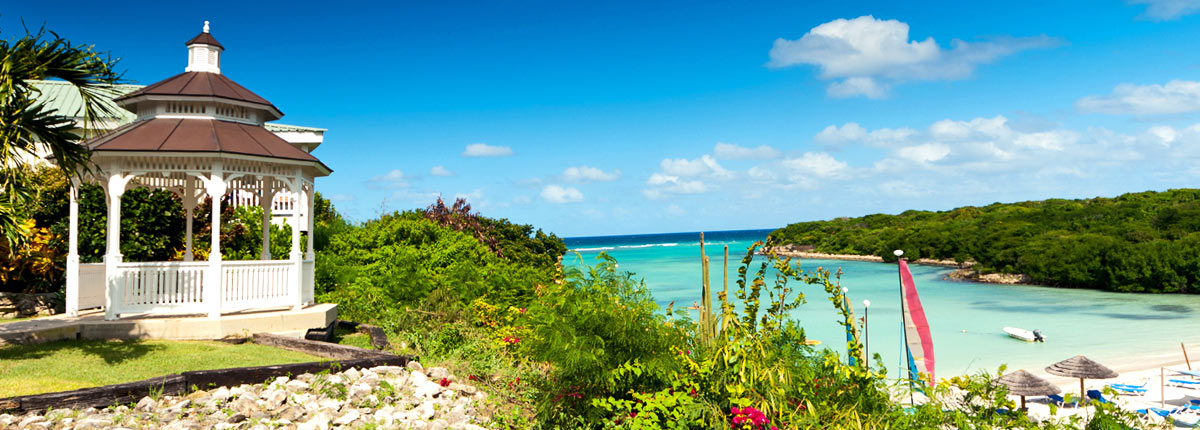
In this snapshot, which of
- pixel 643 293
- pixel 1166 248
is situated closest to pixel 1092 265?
pixel 1166 248

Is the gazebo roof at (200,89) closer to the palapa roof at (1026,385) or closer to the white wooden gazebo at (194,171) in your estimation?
the white wooden gazebo at (194,171)

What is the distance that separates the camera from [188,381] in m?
7.09

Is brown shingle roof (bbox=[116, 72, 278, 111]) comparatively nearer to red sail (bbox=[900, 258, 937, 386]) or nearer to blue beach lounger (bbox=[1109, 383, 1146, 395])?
red sail (bbox=[900, 258, 937, 386])

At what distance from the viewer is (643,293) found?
6898 millimetres

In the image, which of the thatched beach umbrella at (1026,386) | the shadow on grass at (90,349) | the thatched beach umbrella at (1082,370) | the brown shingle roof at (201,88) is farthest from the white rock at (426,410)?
the thatched beach umbrella at (1082,370)

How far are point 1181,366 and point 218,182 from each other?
2484 centimetres

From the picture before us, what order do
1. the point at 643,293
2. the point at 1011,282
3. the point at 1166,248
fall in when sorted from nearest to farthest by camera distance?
the point at 643,293, the point at 1166,248, the point at 1011,282

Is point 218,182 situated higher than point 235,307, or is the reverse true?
point 218,182

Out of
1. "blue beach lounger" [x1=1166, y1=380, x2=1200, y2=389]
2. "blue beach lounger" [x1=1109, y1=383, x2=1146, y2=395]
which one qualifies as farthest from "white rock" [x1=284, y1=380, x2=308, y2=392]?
"blue beach lounger" [x1=1166, y1=380, x2=1200, y2=389]

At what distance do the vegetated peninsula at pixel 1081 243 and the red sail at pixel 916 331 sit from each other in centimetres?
1762

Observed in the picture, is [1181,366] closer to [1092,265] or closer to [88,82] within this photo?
[88,82]

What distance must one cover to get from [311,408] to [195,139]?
511cm

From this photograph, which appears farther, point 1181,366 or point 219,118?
point 1181,366

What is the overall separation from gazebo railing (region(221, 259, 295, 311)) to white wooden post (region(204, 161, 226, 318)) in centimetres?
11
